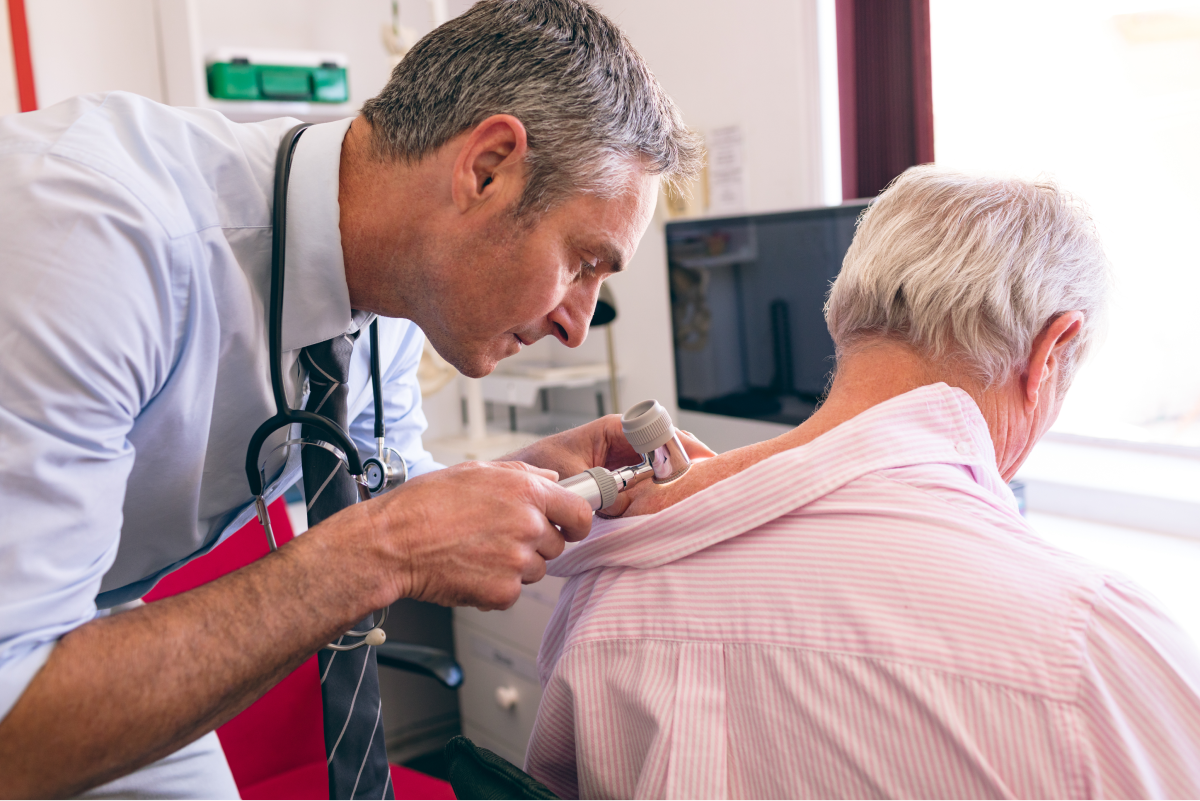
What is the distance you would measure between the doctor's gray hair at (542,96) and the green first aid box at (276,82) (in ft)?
4.69

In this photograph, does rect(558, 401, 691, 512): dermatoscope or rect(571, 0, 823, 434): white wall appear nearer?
rect(558, 401, 691, 512): dermatoscope

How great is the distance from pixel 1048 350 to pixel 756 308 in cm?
106

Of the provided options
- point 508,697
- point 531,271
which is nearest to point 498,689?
point 508,697

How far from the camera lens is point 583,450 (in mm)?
1196

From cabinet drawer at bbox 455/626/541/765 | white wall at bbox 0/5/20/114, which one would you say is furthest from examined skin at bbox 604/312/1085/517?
white wall at bbox 0/5/20/114

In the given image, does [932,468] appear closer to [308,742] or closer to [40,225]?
[40,225]

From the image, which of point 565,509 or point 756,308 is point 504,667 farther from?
point 565,509

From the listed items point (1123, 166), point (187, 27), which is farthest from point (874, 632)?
point (187, 27)

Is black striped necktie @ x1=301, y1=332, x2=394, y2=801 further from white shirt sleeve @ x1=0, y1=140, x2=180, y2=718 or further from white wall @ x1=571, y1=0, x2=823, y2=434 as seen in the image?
white wall @ x1=571, y1=0, x2=823, y2=434

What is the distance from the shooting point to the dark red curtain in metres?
2.04

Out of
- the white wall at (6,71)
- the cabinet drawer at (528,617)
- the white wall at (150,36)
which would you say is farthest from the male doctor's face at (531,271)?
the white wall at (6,71)

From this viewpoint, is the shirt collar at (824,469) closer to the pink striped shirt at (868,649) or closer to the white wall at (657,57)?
the pink striped shirt at (868,649)

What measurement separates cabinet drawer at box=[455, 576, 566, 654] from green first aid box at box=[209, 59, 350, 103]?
1.41 m

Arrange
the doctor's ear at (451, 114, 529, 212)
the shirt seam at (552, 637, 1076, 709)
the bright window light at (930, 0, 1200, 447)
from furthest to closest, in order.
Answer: the bright window light at (930, 0, 1200, 447) < the doctor's ear at (451, 114, 529, 212) < the shirt seam at (552, 637, 1076, 709)
